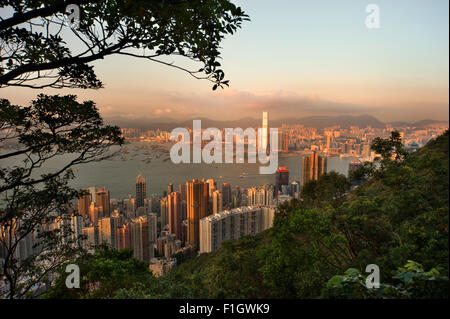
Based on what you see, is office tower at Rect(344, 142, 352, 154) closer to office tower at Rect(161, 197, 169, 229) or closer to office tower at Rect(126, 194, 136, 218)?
office tower at Rect(161, 197, 169, 229)

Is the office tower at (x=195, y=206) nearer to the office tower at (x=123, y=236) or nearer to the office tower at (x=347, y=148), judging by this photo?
the office tower at (x=123, y=236)

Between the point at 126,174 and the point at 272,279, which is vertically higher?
the point at 126,174

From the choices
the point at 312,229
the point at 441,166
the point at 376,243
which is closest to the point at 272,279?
the point at 312,229

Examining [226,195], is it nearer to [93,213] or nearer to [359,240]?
[93,213]

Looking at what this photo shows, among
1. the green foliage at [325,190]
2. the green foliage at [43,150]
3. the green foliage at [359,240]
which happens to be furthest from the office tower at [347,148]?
the green foliage at [43,150]

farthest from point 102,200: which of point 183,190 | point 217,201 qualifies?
point 217,201
